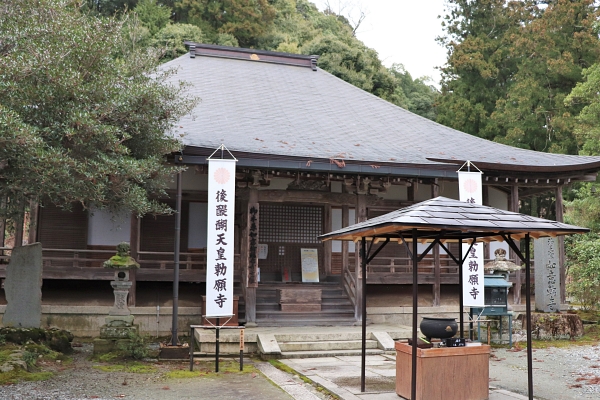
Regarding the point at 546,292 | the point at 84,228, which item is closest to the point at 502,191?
the point at 546,292

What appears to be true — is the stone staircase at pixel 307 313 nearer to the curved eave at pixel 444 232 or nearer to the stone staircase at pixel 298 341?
the stone staircase at pixel 298 341

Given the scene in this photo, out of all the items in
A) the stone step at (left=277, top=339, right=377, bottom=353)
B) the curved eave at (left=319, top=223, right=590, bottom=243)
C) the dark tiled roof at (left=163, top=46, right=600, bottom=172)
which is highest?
the dark tiled roof at (left=163, top=46, right=600, bottom=172)

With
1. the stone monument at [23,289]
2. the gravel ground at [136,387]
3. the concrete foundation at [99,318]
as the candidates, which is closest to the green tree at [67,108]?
the stone monument at [23,289]

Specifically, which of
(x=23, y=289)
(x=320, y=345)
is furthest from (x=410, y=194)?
(x=23, y=289)

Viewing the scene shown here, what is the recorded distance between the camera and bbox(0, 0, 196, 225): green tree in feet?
23.7

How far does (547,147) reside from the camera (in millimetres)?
24156

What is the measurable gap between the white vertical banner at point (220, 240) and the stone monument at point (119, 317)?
56.8 inches

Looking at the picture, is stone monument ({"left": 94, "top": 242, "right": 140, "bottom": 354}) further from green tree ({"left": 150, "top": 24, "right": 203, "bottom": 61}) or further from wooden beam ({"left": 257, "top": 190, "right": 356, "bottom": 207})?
green tree ({"left": 150, "top": 24, "right": 203, "bottom": 61})

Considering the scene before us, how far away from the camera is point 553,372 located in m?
9.25

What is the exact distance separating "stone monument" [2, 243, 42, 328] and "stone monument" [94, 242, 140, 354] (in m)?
1.28

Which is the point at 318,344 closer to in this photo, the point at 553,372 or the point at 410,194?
the point at 553,372

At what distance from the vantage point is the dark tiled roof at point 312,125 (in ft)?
42.3

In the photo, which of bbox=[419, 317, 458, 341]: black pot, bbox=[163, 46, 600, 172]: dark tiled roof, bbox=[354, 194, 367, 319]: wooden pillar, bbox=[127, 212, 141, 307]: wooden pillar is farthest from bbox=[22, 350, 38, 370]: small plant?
bbox=[354, 194, 367, 319]: wooden pillar

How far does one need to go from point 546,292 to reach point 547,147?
12708mm
